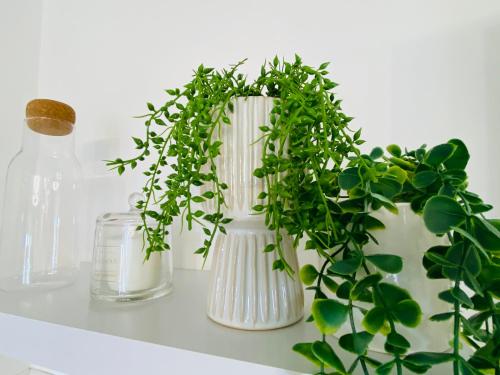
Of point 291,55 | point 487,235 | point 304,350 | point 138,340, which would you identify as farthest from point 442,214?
point 291,55

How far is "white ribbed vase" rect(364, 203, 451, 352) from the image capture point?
270 mm

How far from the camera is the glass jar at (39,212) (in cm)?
57

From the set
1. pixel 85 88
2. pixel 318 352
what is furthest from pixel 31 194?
pixel 318 352

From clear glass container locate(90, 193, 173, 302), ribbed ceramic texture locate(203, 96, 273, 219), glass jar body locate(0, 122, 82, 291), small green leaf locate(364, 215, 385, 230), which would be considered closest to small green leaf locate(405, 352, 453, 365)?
small green leaf locate(364, 215, 385, 230)

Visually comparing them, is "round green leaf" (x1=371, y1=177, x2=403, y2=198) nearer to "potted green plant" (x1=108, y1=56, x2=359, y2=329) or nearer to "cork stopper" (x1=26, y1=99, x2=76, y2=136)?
"potted green plant" (x1=108, y1=56, x2=359, y2=329)

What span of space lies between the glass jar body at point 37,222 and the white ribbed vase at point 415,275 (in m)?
0.62

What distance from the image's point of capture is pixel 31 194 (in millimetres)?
612

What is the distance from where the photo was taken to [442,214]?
19cm

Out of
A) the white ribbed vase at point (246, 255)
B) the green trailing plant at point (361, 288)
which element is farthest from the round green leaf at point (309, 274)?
the white ribbed vase at point (246, 255)

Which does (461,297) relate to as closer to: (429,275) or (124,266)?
(429,275)

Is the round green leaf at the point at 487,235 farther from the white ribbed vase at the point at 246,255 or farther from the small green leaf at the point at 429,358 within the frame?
the white ribbed vase at the point at 246,255

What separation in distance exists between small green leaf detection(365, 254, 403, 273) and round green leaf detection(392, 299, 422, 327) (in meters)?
0.02

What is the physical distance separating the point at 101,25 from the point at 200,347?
0.98 m

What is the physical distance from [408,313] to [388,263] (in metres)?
0.03
